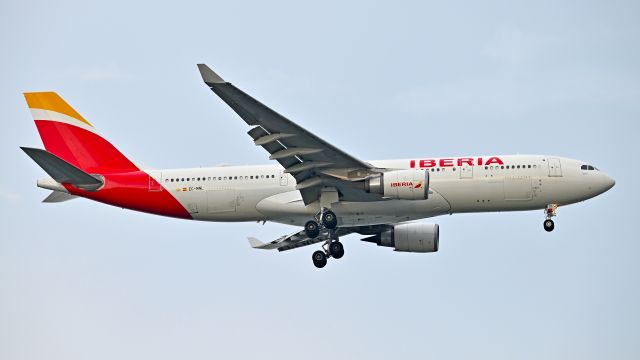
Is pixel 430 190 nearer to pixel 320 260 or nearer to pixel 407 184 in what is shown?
pixel 407 184

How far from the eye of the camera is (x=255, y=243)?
2219 inches

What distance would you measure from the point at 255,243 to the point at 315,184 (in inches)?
331

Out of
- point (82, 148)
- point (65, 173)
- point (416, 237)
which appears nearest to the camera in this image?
point (65, 173)

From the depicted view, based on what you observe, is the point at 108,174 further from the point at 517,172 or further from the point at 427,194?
the point at 517,172

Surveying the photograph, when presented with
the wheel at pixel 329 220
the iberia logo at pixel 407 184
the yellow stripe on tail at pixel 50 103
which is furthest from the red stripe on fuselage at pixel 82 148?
the iberia logo at pixel 407 184

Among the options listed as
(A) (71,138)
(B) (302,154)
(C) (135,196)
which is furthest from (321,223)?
(A) (71,138)

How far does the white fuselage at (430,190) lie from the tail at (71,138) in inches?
129

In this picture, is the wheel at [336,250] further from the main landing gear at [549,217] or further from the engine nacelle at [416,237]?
the main landing gear at [549,217]

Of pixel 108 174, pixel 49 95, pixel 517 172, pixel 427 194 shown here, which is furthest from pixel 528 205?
pixel 49 95

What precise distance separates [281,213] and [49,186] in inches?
448

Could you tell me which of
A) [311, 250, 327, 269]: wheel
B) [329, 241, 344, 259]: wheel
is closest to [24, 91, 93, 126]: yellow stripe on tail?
[311, 250, 327, 269]: wheel

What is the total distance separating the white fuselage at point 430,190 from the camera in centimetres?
4884

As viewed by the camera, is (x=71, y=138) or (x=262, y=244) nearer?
(x=71, y=138)

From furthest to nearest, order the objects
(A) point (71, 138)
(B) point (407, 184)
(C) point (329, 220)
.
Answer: (A) point (71, 138) < (C) point (329, 220) < (B) point (407, 184)
